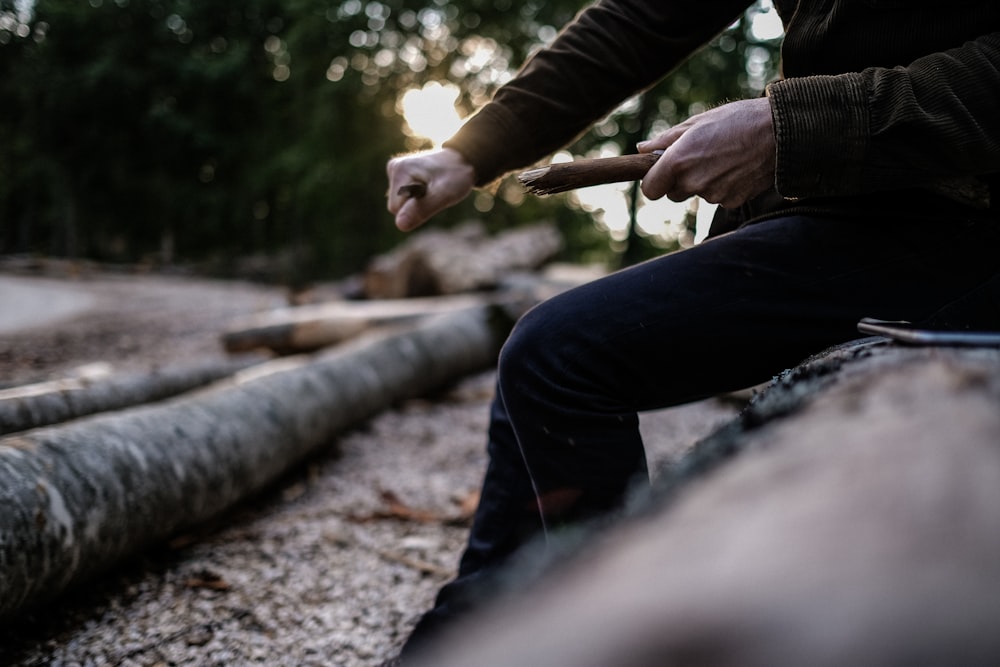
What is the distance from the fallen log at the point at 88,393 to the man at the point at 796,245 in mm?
2044

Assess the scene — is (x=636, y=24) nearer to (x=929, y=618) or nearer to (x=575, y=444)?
(x=575, y=444)

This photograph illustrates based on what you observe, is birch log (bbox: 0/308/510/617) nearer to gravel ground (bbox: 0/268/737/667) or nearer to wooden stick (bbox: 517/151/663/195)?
gravel ground (bbox: 0/268/737/667)

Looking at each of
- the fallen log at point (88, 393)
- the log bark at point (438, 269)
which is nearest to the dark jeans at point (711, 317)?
the fallen log at point (88, 393)

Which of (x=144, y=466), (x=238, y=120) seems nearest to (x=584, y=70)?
(x=144, y=466)

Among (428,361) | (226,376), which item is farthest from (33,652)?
(428,361)

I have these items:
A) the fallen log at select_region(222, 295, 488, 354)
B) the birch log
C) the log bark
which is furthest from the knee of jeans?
the log bark

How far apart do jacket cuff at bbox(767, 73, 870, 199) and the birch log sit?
1.84 meters

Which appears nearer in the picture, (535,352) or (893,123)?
(893,123)

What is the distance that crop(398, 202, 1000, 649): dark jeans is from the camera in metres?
1.12

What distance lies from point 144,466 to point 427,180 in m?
1.27

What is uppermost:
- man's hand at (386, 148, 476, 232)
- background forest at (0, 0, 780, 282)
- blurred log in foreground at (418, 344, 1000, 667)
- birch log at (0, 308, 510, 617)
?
background forest at (0, 0, 780, 282)

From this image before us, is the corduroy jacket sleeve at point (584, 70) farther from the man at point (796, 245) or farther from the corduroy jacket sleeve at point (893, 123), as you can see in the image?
the corduroy jacket sleeve at point (893, 123)

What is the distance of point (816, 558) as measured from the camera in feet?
1.61

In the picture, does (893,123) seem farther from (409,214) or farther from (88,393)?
(88,393)
